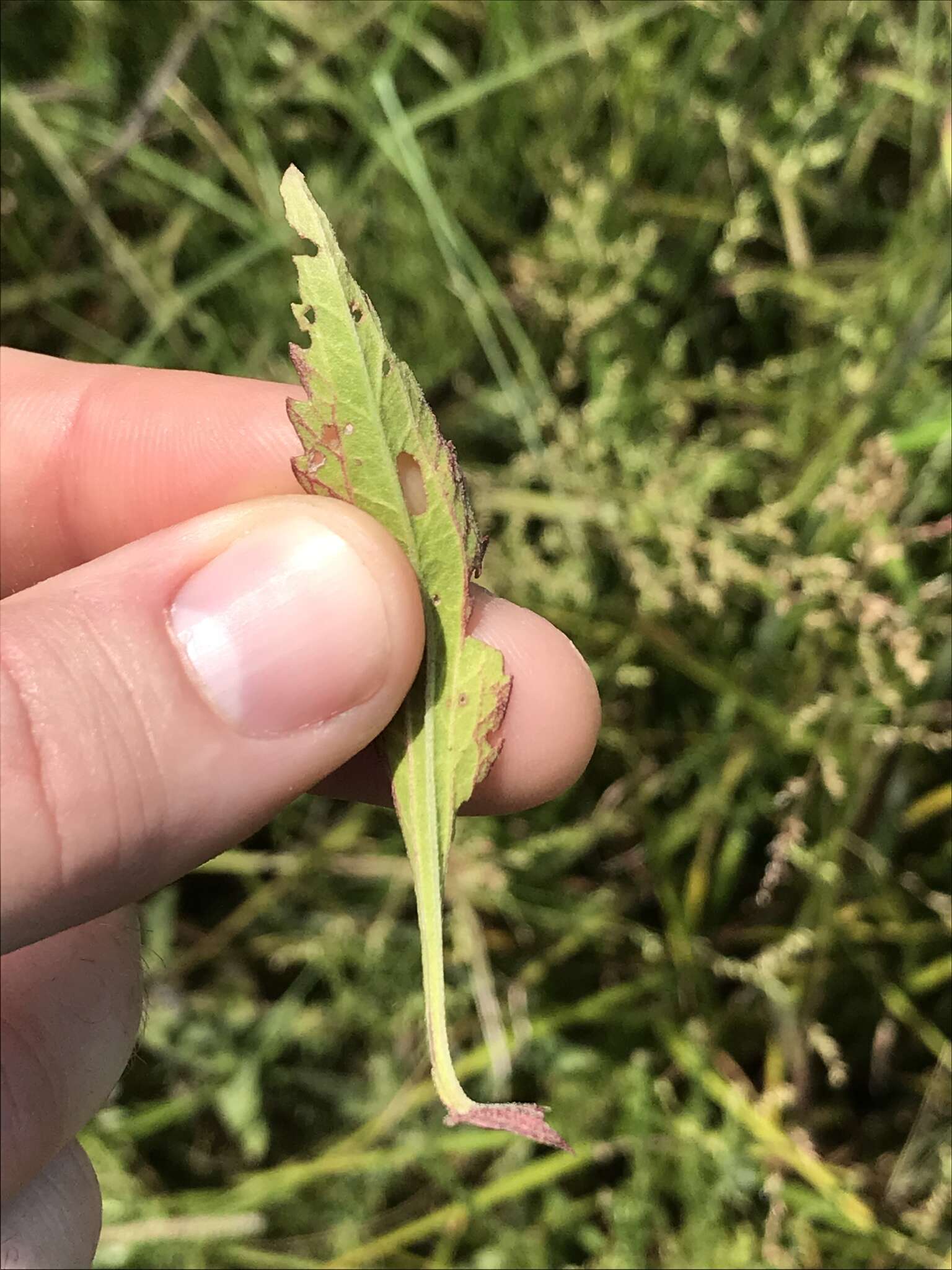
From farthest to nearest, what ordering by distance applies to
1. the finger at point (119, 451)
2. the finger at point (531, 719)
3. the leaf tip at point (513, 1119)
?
1. the finger at point (119, 451)
2. the finger at point (531, 719)
3. the leaf tip at point (513, 1119)

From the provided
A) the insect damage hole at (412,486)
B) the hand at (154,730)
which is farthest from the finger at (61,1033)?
the insect damage hole at (412,486)

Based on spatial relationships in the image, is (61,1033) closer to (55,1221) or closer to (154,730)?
(55,1221)

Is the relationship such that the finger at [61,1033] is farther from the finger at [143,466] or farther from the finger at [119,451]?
the finger at [119,451]

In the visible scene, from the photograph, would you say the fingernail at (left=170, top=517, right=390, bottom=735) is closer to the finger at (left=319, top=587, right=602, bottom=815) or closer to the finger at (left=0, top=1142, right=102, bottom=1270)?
the finger at (left=319, top=587, right=602, bottom=815)

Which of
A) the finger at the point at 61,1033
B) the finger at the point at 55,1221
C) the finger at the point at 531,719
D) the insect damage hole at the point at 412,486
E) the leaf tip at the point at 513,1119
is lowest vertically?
the finger at the point at 55,1221

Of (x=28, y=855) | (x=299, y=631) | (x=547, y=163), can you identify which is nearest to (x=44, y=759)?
(x=28, y=855)

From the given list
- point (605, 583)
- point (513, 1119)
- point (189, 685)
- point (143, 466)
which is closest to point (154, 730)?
point (189, 685)

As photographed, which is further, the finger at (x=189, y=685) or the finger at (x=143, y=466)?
the finger at (x=143, y=466)

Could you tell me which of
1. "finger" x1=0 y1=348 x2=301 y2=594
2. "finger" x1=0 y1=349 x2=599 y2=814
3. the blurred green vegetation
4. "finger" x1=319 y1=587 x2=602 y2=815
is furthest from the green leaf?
the blurred green vegetation
